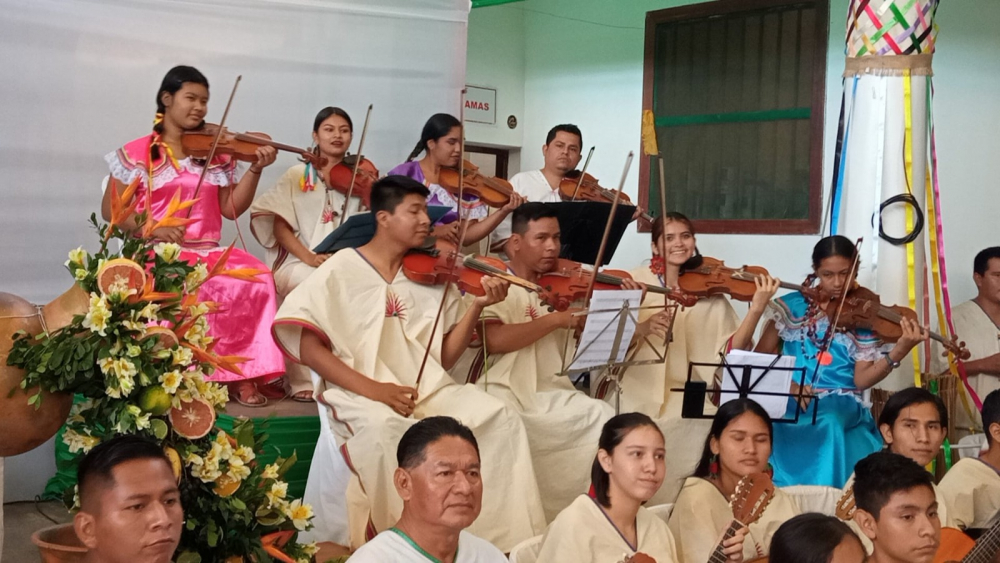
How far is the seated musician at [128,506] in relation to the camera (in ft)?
8.26

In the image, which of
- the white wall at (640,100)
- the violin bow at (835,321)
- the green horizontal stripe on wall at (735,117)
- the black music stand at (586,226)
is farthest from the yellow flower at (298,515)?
the green horizontal stripe on wall at (735,117)

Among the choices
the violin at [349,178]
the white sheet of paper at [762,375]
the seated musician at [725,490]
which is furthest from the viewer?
the violin at [349,178]

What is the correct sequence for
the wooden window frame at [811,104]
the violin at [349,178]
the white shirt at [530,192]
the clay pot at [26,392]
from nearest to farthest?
the clay pot at [26,392], the violin at [349,178], the white shirt at [530,192], the wooden window frame at [811,104]

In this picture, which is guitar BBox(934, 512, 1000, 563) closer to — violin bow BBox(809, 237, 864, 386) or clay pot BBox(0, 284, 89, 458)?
violin bow BBox(809, 237, 864, 386)

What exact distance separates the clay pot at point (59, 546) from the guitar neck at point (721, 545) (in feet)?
5.84

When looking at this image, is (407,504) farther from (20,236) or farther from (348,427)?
(20,236)

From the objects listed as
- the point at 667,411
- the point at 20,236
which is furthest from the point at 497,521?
the point at 20,236

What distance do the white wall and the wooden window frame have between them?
5 cm

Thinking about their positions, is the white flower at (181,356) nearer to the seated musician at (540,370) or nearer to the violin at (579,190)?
the seated musician at (540,370)

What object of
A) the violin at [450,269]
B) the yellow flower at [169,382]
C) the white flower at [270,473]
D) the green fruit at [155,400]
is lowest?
the white flower at [270,473]

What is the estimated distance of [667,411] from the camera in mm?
5277

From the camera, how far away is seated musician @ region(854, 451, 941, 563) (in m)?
3.31

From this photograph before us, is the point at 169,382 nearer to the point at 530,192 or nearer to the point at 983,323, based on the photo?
the point at 530,192

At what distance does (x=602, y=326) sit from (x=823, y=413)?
152 cm
